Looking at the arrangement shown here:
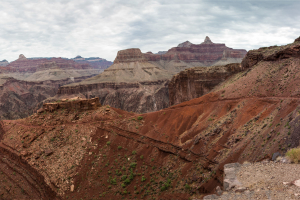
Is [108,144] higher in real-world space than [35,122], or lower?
lower

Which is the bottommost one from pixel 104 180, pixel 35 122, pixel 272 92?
pixel 104 180

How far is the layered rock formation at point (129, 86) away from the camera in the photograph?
109 m

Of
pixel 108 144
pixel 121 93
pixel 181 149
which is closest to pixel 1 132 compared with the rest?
pixel 108 144

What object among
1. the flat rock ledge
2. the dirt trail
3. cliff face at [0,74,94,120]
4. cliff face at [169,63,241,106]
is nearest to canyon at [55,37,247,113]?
cliff face at [169,63,241,106]

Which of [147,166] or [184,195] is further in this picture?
[147,166]

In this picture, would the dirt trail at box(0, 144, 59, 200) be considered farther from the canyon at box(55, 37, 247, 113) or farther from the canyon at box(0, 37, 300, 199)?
the canyon at box(55, 37, 247, 113)

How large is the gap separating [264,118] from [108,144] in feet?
56.1

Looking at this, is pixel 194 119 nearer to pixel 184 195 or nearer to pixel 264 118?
pixel 264 118

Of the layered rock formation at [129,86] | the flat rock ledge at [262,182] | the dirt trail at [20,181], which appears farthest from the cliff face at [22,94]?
the flat rock ledge at [262,182]

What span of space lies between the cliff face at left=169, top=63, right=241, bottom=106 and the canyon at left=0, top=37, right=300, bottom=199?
1571 centimetres

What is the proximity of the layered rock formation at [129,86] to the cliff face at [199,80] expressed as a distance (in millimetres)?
45339

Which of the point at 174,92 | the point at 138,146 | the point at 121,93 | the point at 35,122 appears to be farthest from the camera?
the point at 121,93

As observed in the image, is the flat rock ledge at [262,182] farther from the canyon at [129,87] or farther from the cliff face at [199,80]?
the canyon at [129,87]

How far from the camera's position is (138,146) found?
2478 cm
